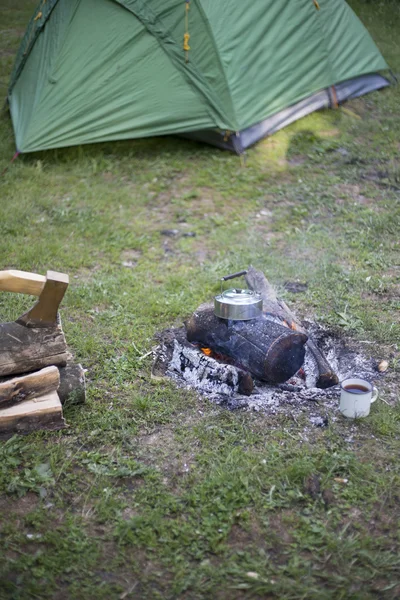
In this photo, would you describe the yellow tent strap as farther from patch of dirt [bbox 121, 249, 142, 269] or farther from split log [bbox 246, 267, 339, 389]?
split log [bbox 246, 267, 339, 389]

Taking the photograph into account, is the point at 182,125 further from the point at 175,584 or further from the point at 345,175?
the point at 175,584

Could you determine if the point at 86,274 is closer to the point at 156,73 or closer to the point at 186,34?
the point at 156,73

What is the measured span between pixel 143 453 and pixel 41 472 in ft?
1.62

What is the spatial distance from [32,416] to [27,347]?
36cm

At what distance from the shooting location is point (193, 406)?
11.7 ft

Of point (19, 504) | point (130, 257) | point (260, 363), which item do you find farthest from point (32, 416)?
point (130, 257)

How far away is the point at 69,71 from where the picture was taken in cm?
681

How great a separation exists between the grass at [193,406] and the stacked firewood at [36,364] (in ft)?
0.38

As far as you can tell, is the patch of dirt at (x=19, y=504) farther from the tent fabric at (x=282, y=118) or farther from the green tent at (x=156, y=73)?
the tent fabric at (x=282, y=118)

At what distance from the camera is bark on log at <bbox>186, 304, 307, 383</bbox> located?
3.58 m

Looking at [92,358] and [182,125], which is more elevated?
[182,125]

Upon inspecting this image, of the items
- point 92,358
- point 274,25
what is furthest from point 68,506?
point 274,25

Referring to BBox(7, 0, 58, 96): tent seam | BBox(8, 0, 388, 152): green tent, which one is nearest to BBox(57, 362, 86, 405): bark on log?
BBox(8, 0, 388, 152): green tent

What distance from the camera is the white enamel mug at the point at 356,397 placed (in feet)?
11.0
